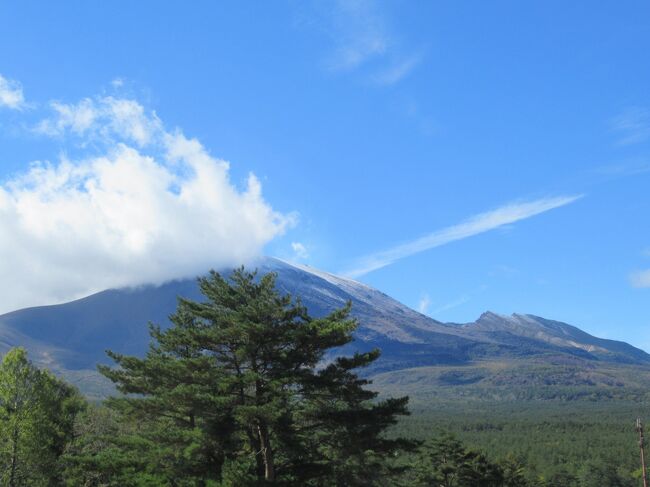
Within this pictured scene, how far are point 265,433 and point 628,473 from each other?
111274mm

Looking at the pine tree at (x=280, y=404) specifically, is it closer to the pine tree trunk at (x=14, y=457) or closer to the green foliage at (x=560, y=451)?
the pine tree trunk at (x=14, y=457)

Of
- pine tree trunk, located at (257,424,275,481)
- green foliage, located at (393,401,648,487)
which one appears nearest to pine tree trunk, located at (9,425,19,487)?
pine tree trunk, located at (257,424,275,481)

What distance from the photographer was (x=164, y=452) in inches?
914

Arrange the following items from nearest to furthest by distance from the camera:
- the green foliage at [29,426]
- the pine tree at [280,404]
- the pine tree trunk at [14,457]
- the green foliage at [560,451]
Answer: the pine tree at [280,404] → the pine tree trunk at [14,457] → the green foliage at [29,426] → the green foliage at [560,451]

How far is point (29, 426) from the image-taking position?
Result: 101 ft

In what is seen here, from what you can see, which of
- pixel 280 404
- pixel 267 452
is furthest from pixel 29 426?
pixel 280 404

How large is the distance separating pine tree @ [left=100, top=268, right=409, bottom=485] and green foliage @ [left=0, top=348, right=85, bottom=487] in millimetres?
11196

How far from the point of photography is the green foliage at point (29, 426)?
30344 millimetres

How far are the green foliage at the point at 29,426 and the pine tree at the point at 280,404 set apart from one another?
11196mm

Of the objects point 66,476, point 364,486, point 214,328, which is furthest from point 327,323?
point 66,476

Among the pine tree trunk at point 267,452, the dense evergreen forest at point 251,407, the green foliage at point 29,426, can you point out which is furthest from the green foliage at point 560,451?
the pine tree trunk at point 267,452

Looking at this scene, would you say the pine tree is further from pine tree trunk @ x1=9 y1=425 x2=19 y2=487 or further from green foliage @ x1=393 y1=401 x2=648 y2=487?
green foliage @ x1=393 y1=401 x2=648 y2=487

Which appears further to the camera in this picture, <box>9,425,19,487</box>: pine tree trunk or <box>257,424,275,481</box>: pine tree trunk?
<box>9,425,19,487</box>: pine tree trunk

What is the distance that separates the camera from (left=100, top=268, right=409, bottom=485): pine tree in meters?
22.5
